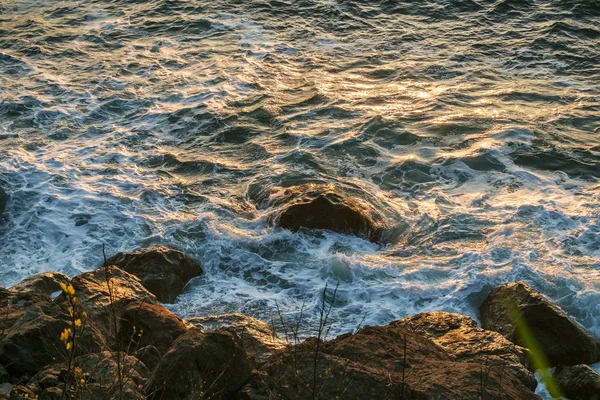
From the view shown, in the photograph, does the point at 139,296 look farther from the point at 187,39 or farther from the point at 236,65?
the point at 187,39

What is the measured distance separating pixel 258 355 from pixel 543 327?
3060mm

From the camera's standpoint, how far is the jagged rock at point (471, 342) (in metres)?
6.08

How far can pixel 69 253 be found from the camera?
9828 mm

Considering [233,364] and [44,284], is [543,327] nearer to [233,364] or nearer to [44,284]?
[233,364]

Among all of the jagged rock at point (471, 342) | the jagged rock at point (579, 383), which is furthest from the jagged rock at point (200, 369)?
the jagged rock at point (579, 383)

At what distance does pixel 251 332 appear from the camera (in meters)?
7.04

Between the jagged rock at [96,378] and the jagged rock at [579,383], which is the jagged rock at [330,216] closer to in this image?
the jagged rock at [579,383]

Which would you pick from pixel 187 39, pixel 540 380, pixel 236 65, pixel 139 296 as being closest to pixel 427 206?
pixel 540 380

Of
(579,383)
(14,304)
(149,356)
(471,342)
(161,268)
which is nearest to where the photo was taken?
(149,356)

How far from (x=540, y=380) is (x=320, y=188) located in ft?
14.8

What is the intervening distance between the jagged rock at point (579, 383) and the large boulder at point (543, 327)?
2.08 feet

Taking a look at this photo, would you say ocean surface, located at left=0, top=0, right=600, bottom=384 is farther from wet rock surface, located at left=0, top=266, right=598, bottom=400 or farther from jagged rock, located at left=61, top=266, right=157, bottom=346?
wet rock surface, located at left=0, top=266, right=598, bottom=400

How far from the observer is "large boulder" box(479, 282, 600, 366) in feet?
24.4

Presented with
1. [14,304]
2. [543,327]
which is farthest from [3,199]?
[543,327]
